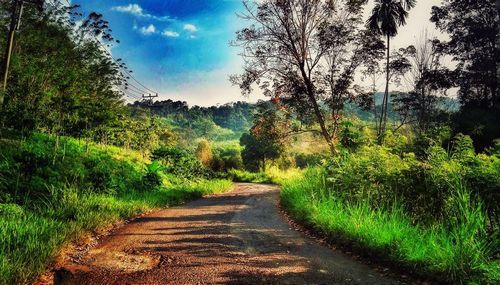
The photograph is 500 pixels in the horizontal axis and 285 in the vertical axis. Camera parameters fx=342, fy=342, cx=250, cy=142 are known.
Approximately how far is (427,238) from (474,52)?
85.9ft

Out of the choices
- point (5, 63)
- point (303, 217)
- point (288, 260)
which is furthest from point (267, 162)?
point (288, 260)

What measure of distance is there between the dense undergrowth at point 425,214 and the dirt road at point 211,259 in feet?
1.96

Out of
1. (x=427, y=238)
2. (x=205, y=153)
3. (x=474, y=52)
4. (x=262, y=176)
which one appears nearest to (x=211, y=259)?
(x=427, y=238)

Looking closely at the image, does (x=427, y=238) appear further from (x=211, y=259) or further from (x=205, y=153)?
(x=205, y=153)

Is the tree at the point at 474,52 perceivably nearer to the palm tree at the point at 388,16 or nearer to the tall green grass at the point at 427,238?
the palm tree at the point at 388,16

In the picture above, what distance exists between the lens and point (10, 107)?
1407cm

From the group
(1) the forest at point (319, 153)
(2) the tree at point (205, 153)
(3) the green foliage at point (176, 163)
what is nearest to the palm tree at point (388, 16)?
(1) the forest at point (319, 153)

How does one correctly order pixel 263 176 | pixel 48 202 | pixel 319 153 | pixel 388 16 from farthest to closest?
pixel 263 176, pixel 388 16, pixel 319 153, pixel 48 202

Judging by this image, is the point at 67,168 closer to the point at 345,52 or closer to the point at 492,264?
the point at 492,264

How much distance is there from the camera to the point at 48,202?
779 centimetres

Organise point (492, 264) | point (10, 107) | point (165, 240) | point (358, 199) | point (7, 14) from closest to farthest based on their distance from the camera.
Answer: point (492, 264) → point (165, 240) → point (358, 199) → point (10, 107) → point (7, 14)

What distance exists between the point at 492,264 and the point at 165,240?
5.15 metres

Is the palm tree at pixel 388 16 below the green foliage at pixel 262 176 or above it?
above

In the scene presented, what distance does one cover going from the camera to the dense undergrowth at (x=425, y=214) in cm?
437
